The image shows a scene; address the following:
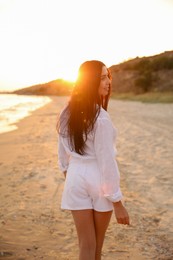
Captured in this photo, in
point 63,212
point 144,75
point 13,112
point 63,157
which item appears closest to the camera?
point 63,157

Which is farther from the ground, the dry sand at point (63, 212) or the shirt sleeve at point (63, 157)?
the shirt sleeve at point (63, 157)

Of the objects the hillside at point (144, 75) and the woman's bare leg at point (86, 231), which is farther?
the hillside at point (144, 75)

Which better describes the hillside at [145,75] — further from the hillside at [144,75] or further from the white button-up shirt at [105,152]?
the white button-up shirt at [105,152]

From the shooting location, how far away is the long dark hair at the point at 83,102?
89.7 inches

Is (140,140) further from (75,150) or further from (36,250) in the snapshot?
(75,150)

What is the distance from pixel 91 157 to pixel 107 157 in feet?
0.42

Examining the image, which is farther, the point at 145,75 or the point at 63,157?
the point at 145,75

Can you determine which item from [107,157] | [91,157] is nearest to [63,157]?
[91,157]

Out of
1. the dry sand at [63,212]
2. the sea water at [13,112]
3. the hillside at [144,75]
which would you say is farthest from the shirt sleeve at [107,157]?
the hillside at [144,75]

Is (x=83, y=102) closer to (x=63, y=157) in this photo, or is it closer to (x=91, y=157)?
(x=91, y=157)

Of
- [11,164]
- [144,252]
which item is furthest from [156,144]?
[144,252]

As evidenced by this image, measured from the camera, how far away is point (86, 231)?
2416mm

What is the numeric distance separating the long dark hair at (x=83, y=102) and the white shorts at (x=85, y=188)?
10 centimetres

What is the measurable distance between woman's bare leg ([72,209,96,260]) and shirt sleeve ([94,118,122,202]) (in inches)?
8.5
